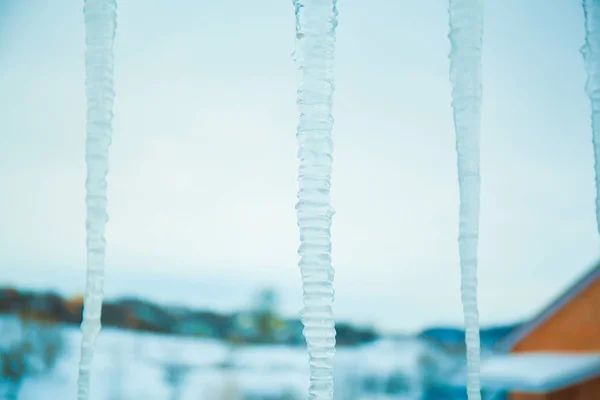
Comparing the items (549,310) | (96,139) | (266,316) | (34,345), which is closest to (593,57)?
(549,310)

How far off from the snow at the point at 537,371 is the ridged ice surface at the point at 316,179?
24.6 inches

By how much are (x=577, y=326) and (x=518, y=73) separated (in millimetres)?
789

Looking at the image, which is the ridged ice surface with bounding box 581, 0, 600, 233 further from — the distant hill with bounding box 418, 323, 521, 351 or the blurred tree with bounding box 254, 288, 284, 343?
the blurred tree with bounding box 254, 288, 284, 343

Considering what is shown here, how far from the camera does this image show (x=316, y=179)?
1175 millimetres

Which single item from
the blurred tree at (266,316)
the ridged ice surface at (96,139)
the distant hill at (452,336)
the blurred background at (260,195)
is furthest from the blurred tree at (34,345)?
the distant hill at (452,336)

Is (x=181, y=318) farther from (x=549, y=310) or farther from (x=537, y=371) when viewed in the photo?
(x=549, y=310)

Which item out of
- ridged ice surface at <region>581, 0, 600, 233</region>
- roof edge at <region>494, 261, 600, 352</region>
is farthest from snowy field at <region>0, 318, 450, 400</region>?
ridged ice surface at <region>581, 0, 600, 233</region>

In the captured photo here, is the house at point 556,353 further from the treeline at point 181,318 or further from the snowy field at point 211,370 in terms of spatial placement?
the treeline at point 181,318

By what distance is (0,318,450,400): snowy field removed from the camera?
56.4 inches

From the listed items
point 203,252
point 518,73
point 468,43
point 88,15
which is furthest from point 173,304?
point 518,73

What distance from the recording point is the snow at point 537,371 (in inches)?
57.5

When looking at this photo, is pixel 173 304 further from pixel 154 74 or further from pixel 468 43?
pixel 468 43

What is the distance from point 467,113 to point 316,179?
40 cm

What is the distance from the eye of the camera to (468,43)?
130 centimetres
